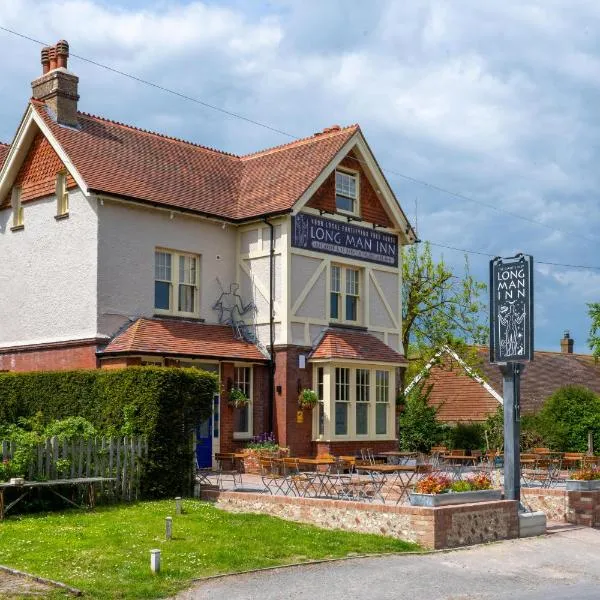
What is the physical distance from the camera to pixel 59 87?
2631cm

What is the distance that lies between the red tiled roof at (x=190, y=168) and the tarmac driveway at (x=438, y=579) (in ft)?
44.3

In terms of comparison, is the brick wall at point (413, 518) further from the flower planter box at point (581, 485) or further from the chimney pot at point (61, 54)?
the chimney pot at point (61, 54)

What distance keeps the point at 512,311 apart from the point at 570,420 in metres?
15.4

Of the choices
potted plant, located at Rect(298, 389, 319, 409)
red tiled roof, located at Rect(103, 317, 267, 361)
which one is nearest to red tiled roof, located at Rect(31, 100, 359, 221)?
red tiled roof, located at Rect(103, 317, 267, 361)

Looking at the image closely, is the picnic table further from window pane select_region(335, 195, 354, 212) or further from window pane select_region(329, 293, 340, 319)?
window pane select_region(335, 195, 354, 212)

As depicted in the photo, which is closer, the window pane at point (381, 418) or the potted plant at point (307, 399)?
the potted plant at point (307, 399)

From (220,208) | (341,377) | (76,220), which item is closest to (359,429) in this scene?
(341,377)

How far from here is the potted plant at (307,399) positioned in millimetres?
26516

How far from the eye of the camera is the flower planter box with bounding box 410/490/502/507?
15875 millimetres

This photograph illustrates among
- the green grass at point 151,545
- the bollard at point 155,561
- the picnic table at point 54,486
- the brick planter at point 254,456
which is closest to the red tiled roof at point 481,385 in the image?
the brick planter at point 254,456

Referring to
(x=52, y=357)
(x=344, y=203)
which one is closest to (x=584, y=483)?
(x=344, y=203)

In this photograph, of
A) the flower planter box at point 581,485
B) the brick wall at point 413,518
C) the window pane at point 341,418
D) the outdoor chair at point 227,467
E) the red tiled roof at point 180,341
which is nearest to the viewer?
the brick wall at point 413,518

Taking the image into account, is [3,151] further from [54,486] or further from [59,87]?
[54,486]

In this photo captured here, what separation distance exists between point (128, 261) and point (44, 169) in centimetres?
402
